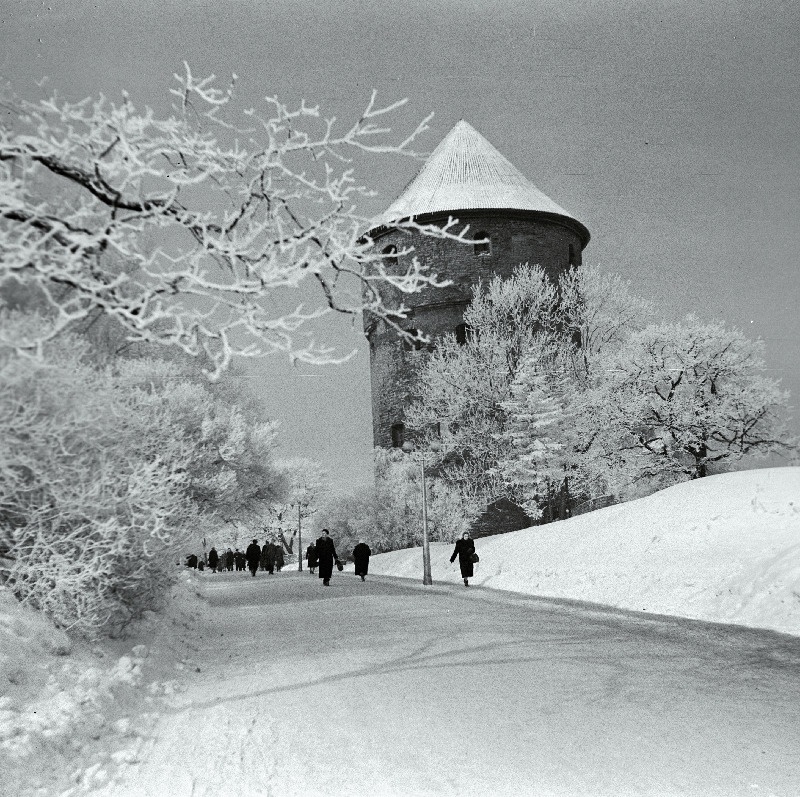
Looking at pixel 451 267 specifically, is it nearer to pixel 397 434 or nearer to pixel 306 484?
pixel 397 434

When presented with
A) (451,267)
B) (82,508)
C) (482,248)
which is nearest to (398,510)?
(451,267)

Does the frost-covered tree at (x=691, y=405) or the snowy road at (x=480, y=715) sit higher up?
the frost-covered tree at (x=691, y=405)

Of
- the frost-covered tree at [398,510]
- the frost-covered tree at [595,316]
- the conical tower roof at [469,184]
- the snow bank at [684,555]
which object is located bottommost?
the snow bank at [684,555]

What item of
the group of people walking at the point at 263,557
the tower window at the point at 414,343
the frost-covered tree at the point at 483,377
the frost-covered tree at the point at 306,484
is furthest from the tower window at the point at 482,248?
the frost-covered tree at the point at 306,484

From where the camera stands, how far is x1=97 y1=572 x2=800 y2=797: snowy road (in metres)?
5.59

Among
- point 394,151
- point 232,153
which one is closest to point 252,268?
point 232,153

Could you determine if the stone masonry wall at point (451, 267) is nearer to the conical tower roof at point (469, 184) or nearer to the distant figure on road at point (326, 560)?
the conical tower roof at point (469, 184)

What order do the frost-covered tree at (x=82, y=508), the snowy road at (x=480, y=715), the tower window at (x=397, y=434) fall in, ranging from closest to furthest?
the snowy road at (x=480, y=715), the frost-covered tree at (x=82, y=508), the tower window at (x=397, y=434)

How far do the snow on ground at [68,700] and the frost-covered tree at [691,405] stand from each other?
23.3 metres

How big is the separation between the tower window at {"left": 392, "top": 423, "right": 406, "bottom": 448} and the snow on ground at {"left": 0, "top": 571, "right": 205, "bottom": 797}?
33138 millimetres

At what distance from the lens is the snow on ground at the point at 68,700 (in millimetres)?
5824

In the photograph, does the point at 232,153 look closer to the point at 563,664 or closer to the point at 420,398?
the point at 563,664

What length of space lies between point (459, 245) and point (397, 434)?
29.6 feet

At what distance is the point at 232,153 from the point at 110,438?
4.76 metres
